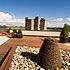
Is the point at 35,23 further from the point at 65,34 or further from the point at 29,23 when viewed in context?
the point at 65,34

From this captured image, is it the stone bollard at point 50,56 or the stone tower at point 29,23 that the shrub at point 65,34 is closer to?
the stone bollard at point 50,56

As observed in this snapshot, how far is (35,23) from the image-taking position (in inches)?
1746

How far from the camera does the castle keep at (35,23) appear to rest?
1695 inches

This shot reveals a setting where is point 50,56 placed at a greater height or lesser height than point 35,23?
lesser

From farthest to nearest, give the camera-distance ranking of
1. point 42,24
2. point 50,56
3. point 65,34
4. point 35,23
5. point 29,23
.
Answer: point 35,23 → point 42,24 → point 29,23 → point 65,34 → point 50,56

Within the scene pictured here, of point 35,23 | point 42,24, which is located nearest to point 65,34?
point 42,24

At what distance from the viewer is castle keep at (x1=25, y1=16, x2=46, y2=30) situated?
4306 centimetres

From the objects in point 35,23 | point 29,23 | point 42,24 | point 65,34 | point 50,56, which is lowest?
point 50,56

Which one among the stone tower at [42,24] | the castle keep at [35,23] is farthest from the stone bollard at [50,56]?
the stone tower at [42,24]

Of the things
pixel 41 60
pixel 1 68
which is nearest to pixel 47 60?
pixel 41 60

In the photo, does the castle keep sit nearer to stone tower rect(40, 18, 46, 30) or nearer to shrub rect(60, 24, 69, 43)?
stone tower rect(40, 18, 46, 30)

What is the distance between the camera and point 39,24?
1724 inches

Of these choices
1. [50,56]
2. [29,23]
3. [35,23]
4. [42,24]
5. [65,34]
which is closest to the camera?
[50,56]

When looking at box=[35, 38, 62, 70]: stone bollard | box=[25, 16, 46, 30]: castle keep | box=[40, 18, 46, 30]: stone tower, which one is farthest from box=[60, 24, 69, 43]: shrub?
box=[40, 18, 46, 30]: stone tower
